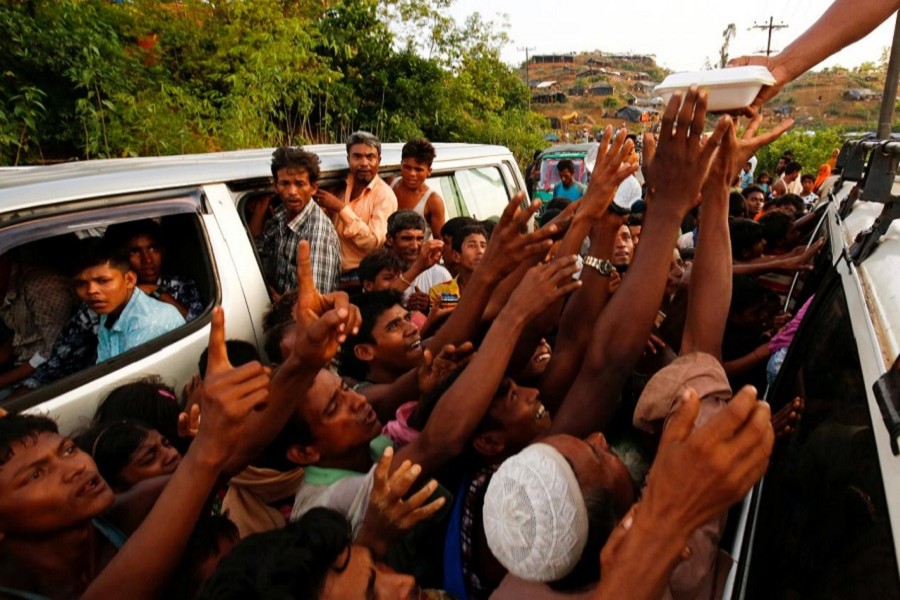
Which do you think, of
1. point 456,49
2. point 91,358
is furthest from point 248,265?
point 456,49

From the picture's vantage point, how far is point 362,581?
1.20 m

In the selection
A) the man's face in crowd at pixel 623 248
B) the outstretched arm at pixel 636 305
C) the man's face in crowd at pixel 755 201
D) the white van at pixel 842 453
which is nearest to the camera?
the white van at pixel 842 453

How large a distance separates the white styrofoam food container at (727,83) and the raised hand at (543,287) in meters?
0.54


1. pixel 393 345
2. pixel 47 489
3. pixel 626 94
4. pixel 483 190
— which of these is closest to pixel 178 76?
pixel 483 190

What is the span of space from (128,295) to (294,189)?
101 cm

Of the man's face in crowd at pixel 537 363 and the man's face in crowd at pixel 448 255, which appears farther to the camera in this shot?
the man's face in crowd at pixel 448 255

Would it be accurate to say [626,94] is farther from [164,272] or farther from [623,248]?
[164,272]

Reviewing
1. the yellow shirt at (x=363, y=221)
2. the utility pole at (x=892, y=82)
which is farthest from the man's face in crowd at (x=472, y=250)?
the utility pole at (x=892, y=82)

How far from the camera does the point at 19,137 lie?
6.27 metres

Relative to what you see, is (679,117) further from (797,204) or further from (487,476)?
(797,204)

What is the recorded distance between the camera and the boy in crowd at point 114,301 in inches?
90.1

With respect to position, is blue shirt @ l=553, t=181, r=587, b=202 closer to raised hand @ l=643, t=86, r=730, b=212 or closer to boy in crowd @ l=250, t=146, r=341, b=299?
boy in crowd @ l=250, t=146, r=341, b=299

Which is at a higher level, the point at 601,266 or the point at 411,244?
the point at 601,266

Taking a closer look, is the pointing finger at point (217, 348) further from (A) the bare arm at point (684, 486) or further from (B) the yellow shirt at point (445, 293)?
(B) the yellow shirt at point (445, 293)
